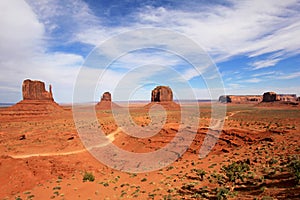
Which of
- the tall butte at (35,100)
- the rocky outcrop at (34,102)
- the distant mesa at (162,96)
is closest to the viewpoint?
the rocky outcrop at (34,102)

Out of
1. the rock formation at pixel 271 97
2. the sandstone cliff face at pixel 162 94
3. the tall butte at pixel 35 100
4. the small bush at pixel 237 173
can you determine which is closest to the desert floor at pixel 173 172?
the small bush at pixel 237 173

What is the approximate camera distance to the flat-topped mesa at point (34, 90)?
76.6m

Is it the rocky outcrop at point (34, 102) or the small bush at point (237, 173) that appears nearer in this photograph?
the small bush at point (237, 173)

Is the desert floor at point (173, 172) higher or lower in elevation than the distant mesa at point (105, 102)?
lower

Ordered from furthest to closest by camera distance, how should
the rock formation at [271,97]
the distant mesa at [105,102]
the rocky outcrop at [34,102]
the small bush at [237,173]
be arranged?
the rock formation at [271,97], the distant mesa at [105,102], the rocky outcrop at [34,102], the small bush at [237,173]

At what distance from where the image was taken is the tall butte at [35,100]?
71750 millimetres

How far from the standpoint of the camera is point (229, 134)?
1060 inches

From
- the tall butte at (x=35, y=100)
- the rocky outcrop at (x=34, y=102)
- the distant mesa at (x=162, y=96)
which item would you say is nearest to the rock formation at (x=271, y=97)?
the distant mesa at (x=162, y=96)

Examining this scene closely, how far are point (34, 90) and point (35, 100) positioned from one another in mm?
3811

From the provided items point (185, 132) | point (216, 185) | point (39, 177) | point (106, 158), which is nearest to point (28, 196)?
point (39, 177)

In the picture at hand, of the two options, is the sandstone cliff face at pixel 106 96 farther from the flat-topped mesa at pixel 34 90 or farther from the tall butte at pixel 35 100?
the flat-topped mesa at pixel 34 90

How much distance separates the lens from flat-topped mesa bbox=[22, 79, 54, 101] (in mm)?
76625

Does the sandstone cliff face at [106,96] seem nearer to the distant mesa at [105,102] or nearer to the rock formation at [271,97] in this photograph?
the distant mesa at [105,102]

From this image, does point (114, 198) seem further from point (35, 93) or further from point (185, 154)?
point (35, 93)
